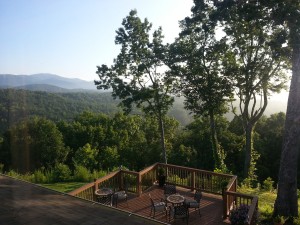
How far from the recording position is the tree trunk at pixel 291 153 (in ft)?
33.3

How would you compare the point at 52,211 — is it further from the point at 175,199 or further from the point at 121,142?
the point at 121,142

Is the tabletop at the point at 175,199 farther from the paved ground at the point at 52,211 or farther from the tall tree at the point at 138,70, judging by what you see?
the tall tree at the point at 138,70

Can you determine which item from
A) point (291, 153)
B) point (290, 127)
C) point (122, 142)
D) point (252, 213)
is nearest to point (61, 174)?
point (252, 213)

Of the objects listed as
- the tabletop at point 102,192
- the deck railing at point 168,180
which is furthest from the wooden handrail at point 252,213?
the tabletop at point 102,192

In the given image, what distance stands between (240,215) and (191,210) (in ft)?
8.31

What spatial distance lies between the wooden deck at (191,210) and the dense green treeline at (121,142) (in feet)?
82.7

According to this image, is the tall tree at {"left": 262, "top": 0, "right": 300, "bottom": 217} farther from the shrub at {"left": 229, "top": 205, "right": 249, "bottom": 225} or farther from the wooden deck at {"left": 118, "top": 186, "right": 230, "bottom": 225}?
the wooden deck at {"left": 118, "top": 186, "right": 230, "bottom": 225}

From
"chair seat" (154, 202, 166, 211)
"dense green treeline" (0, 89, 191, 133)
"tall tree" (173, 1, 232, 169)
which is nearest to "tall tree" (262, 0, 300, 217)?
"chair seat" (154, 202, 166, 211)

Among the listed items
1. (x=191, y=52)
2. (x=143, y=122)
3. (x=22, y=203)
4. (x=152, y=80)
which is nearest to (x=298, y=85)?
(x=22, y=203)

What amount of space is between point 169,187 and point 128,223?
5.24 metres

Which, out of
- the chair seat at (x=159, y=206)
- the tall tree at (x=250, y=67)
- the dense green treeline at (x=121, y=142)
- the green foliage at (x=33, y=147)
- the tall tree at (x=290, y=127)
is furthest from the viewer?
the green foliage at (x=33, y=147)

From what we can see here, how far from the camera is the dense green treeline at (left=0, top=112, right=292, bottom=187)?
38.6 meters

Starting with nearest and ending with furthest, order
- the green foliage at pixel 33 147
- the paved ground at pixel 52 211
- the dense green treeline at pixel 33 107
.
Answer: the paved ground at pixel 52 211, the green foliage at pixel 33 147, the dense green treeline at pixel 33 107

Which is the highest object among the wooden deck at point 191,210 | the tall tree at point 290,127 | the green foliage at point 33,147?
the tall tree at point 290,127
